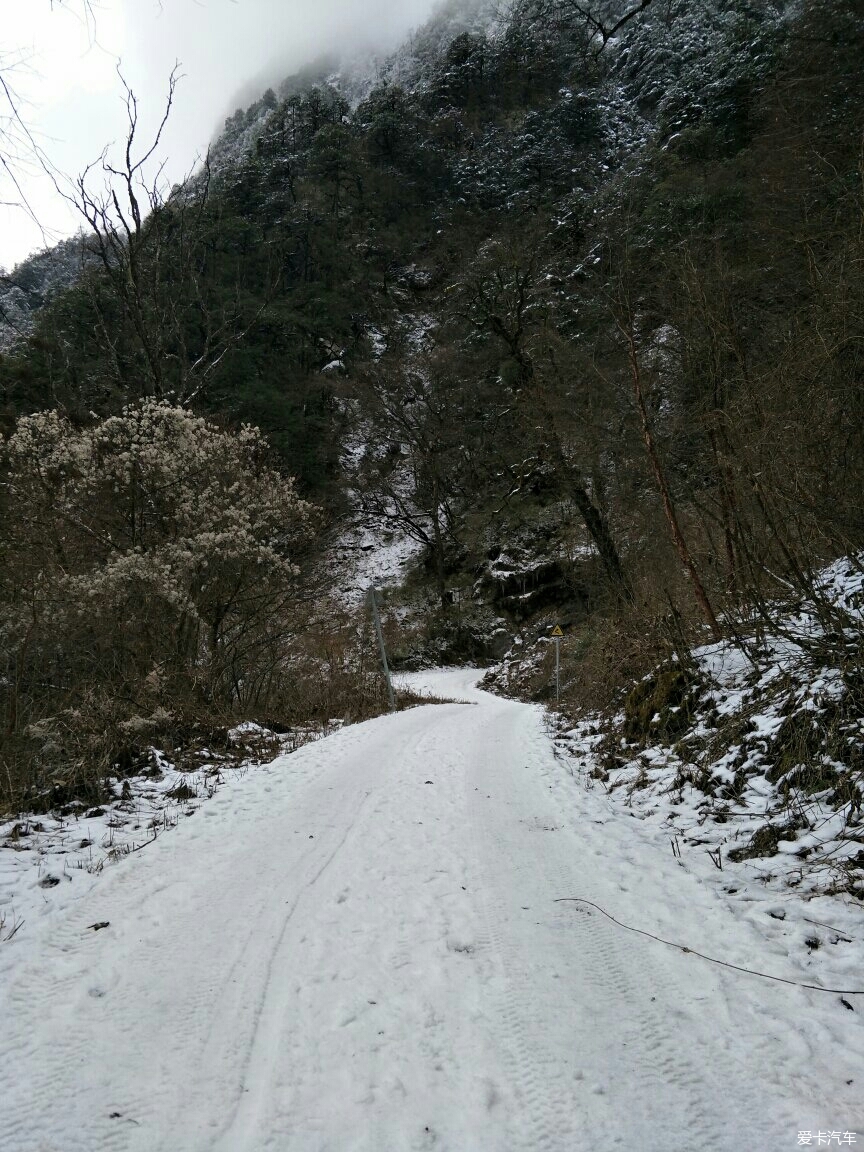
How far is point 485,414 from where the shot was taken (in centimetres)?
3284

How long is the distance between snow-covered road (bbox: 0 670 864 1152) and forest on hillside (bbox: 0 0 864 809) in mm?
2224

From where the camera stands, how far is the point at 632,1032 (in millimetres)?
2041

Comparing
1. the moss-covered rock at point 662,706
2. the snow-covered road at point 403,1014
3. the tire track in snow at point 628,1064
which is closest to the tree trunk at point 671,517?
the moss-covered rock at point 662,706

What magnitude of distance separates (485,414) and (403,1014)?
3281 centimetres

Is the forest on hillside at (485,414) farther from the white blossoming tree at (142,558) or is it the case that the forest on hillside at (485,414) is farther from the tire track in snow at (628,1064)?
the tire track in snow at (628,1064)

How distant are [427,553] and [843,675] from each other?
91.2 feet

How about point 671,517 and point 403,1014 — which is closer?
point 403,1014

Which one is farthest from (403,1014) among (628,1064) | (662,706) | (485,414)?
(485,414)

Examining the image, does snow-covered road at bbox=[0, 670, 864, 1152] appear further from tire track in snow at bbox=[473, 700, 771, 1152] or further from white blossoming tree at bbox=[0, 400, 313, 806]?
white blossoming tree at bbox=[0, 400, 313, 806]

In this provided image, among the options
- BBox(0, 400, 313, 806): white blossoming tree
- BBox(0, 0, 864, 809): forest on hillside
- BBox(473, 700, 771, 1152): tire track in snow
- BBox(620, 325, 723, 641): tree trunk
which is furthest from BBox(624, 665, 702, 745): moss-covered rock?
BBox(0, 400, 313, 806): white blossoming tree

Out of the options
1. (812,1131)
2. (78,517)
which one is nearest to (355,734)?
(78,517)

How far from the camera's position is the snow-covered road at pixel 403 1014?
5.56 ft

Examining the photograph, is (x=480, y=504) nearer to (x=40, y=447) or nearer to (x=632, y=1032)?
(x=40, y=447)

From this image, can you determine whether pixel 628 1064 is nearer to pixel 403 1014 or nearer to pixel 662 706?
pixel 403 1014
